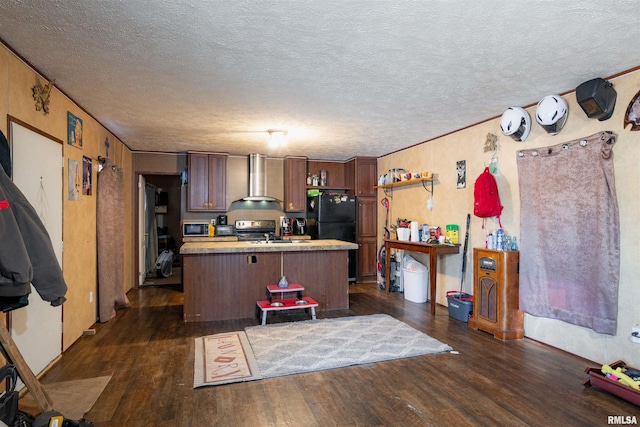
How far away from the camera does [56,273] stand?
201cm

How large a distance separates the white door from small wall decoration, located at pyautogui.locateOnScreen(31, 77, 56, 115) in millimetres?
239

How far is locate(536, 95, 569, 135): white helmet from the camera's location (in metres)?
3.19

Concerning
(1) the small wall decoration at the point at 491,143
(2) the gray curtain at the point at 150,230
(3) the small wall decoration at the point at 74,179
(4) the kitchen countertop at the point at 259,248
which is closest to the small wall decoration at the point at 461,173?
(1) the small wall decoration at the point at 491,143

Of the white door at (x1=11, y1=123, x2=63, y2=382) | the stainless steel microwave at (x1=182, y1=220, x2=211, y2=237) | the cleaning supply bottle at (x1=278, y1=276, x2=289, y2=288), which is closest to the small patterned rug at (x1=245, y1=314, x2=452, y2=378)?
the cleaning supply bottle at (x1=278, y1=276, x2=289, y2=288)

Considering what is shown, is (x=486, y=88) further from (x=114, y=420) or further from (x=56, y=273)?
(x=114, y=420)

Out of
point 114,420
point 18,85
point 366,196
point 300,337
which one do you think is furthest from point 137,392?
point 366,196

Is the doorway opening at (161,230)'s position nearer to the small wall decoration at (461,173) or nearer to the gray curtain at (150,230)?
the gray curtain at (150,230)

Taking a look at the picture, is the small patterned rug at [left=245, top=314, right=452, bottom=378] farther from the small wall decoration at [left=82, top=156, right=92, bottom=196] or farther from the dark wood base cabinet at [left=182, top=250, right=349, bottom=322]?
the small wall decoration at [left=82, top=156, right=92, bottom=196]

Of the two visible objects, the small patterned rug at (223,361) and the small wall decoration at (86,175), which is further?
the small wall decoration at (86,175)

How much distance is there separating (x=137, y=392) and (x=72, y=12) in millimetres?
2498

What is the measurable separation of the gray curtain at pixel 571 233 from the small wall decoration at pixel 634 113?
6.1 inches

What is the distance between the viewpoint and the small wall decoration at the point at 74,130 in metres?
3.38

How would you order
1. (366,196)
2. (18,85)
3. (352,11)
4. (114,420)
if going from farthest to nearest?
(366,196) < (18,85) < (114,420) < (352,11)

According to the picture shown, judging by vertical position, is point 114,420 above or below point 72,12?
below
